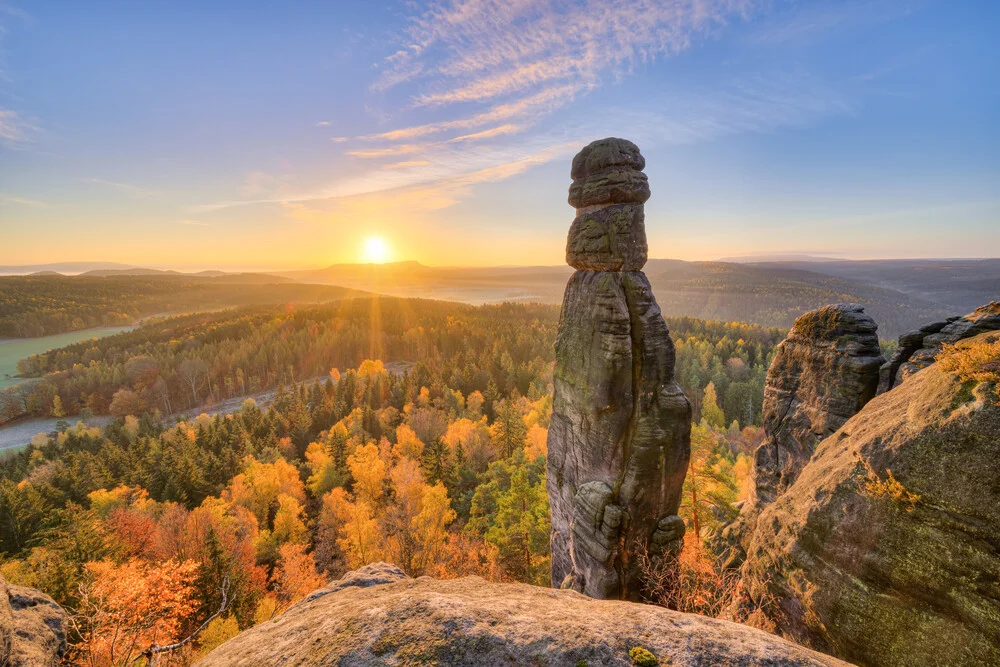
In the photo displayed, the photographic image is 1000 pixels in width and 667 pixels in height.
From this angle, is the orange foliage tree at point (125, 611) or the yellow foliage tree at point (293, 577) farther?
the yellow foliage tree at point (293, 577)

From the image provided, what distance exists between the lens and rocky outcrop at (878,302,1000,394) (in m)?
10.9

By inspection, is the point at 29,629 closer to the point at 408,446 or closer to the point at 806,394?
the point at 806,394

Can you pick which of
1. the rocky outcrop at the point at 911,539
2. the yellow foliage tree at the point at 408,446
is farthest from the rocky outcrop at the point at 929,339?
the yellow foliage tree at the point at 408,446

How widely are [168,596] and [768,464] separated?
3309 centimetres

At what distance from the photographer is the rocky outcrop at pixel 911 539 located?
239 inches

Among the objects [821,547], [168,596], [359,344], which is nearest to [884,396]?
[821,547]

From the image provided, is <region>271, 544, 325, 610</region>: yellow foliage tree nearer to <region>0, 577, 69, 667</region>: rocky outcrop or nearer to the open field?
<region>0, 577, 69, 667</region>: rocky outcrop

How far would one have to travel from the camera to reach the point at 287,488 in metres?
46.7

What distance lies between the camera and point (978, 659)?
5875 millimetres

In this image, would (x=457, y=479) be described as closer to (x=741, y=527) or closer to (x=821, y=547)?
(x=741, y=527)

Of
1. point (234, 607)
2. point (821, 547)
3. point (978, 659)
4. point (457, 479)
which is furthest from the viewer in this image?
point (457, 479)

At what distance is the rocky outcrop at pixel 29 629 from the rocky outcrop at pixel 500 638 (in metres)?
4.27

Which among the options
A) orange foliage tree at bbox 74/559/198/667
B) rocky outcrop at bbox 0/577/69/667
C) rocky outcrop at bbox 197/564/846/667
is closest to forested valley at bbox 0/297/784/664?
orange foliage tree at bbox 74/559/198/667

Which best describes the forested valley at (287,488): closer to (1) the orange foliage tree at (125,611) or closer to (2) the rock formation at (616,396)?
(1) the orange foliage tree at (125,611)
